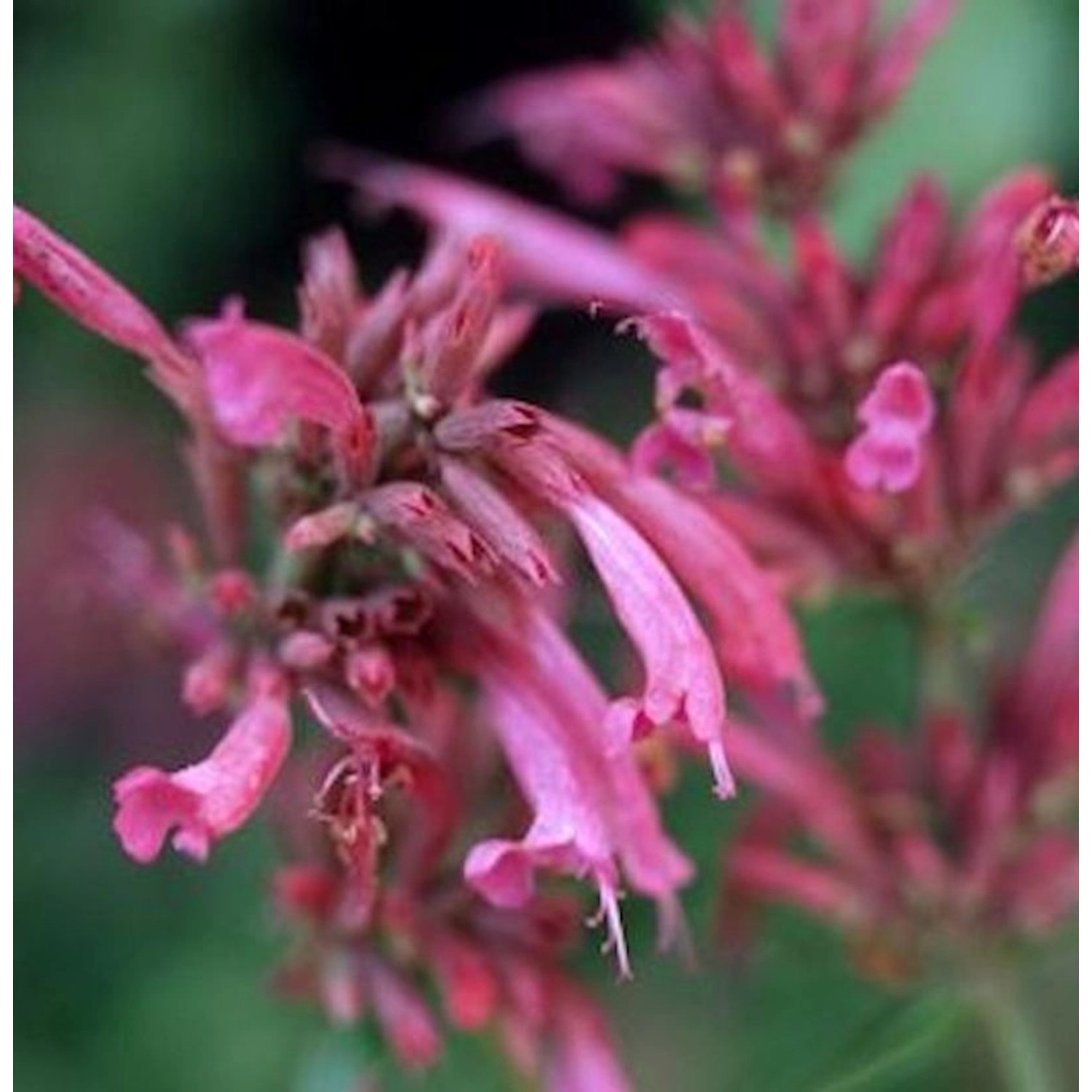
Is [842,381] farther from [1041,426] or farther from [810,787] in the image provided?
[810,787]

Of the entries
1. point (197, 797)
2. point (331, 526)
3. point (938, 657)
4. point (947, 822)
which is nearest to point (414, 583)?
point (331, 526)

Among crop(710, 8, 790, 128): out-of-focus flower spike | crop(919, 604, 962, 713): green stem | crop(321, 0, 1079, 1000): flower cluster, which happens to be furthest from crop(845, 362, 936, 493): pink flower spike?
crop(710, 8, 790, 128): out-of-focus flower spike

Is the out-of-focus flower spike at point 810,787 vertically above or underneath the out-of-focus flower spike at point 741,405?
underneath

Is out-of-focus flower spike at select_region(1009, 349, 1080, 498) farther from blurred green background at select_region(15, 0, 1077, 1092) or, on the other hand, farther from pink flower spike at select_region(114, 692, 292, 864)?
Answer: pink flower spike at select_region(114, 692, 292, 864)

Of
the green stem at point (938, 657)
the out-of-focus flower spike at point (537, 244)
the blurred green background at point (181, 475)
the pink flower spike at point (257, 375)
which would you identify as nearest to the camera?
the pink flower spike at point (257, 375)

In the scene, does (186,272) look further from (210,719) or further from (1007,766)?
(1007,766)

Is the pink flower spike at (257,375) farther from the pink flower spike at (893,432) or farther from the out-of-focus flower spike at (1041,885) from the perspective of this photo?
the out-of-focus flower spike at (1041,885)

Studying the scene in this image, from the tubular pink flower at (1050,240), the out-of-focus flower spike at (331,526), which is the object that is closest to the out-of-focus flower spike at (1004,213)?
the tubular pink flower at (1050,240)
